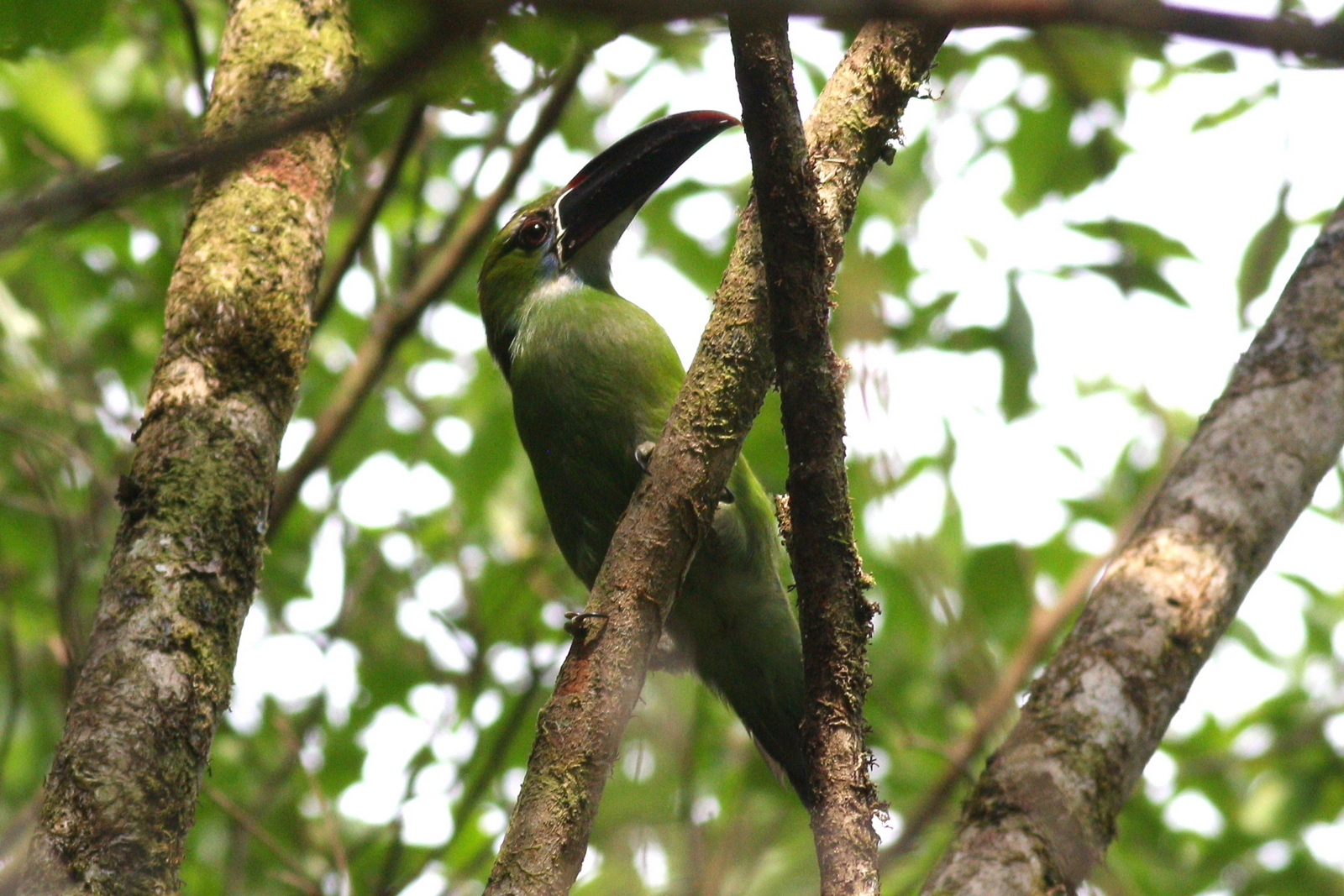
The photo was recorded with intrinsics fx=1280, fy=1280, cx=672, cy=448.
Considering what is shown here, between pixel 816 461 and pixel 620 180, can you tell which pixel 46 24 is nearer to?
pixel 816 461

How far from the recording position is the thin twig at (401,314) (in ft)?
13.3

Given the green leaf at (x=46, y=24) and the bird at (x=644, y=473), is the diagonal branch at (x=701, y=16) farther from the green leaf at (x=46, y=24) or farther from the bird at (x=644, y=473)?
the bird at (x=644, y=473)

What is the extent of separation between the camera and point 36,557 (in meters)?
4.57

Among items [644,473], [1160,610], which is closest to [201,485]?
[644,473]

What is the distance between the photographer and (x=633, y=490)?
3.36m

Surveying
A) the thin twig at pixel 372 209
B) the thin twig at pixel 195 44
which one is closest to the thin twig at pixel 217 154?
the thin twig at pixel 195 44

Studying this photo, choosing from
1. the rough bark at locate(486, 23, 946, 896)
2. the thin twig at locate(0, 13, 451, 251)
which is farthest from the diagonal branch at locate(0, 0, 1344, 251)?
the rough bark at locate(486, 23, 946, 896)

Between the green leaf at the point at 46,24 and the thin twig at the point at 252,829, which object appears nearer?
the green leaf at the point at 46,24

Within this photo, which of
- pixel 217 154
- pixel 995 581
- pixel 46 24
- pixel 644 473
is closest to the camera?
pixel 217 154

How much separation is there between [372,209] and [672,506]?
2281 millimetres

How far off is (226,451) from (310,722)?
7.27 ft

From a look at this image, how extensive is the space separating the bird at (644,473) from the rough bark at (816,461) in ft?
2.58

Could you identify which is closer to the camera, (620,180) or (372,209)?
(620,180)

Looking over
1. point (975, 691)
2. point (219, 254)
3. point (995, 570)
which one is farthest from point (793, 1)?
Answer: point (995, 570)
